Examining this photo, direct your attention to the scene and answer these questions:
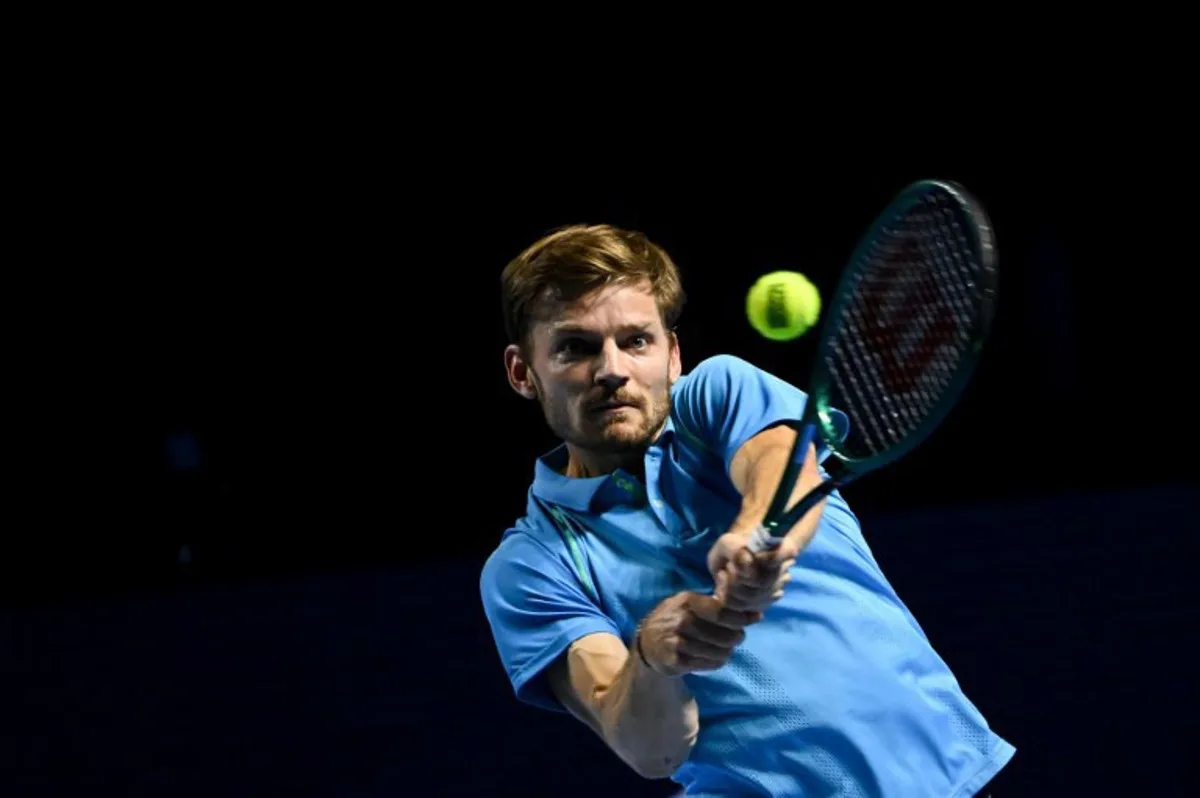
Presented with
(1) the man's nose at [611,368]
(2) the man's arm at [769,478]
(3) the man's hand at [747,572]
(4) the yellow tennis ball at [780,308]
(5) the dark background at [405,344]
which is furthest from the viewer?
(5) the dark background at [405,344]

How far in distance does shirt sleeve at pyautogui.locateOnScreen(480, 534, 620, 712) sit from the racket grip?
423 mm

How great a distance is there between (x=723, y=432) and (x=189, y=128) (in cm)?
401

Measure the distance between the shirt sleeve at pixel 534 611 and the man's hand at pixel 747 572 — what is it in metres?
0.39

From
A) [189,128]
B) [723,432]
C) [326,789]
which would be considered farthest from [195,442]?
[723,432]

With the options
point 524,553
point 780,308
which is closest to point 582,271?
point 524,553

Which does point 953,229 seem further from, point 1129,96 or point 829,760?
point 1129,96

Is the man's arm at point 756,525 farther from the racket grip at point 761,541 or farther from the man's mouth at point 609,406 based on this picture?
the man's mouth at point 609,406

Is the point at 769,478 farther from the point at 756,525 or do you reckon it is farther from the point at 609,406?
the point at 609,406

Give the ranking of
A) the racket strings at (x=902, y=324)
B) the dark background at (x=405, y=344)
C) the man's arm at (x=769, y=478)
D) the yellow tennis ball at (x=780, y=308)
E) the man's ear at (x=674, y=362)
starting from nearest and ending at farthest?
the man's arm at (x=769, y=478)
the racket strings at (x=902, y=324)
the man's ear at (x=674, y=362)
the yellow tennis ball at (x=780, y=308)
the dark background at (x=405, y=344)

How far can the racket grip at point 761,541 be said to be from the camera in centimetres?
147

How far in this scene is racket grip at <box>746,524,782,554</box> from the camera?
4.83 feet

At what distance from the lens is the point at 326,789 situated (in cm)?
326

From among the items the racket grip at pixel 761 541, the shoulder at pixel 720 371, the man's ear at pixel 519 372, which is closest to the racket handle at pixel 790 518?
the racket grip at pixel 761 541

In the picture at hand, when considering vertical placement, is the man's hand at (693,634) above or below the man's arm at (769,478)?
below
